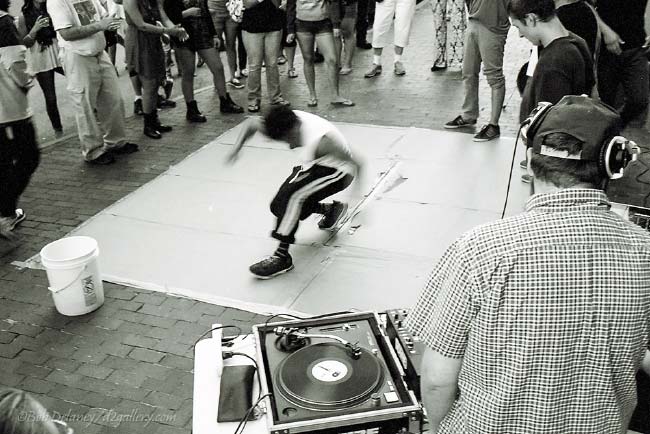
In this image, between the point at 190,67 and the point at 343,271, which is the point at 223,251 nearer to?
the point at 343,271

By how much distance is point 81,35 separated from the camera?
613 centimetres

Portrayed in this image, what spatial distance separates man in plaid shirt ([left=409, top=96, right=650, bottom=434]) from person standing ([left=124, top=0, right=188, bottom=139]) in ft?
20.0

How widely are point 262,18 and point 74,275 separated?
15.3 feet

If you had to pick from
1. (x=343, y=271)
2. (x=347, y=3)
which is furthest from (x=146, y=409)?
(x=347, y=3)

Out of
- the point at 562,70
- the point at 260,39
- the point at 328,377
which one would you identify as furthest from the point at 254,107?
the point at 328,377

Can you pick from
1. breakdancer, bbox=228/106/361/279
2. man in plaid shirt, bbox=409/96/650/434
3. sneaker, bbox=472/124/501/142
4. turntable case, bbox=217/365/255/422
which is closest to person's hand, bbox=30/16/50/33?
breakdancer, bbox=228/106/361/279

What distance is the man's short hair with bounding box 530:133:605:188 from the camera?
1697 mm

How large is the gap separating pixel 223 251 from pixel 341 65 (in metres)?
5.88

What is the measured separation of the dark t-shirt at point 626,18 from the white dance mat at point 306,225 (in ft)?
4.94

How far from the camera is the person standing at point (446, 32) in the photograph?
9.60 m

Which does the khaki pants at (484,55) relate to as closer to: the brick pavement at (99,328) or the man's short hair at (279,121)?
the brick pavement at (99,328)

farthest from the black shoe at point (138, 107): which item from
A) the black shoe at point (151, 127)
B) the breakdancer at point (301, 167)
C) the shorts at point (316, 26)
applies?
the breakdancer at point (301, 167)

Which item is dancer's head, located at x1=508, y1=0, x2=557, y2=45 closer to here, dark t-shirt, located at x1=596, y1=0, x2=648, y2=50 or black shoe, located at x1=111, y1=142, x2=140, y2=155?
dark t-shirt, located at x1=596, y1=0, x2=648, y2=50

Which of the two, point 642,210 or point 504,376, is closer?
point 504,376
